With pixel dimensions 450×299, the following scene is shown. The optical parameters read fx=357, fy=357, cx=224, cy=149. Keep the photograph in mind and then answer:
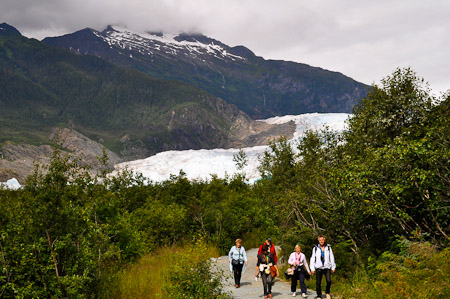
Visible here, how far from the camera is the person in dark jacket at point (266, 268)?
41.3 feet

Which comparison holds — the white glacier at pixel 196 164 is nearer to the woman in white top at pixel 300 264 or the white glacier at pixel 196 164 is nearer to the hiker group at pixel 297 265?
the hiker group at pixel 297 265

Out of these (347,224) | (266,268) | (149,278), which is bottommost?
(149,278)

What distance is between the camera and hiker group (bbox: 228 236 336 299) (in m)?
11.4

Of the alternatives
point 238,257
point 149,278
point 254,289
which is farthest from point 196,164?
point 238,257

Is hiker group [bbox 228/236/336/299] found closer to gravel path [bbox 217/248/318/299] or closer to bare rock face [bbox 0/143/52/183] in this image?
gravel path [bbox 217/248/318/299]

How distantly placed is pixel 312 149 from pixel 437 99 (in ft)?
28.1

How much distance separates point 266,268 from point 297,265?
43.8 inches

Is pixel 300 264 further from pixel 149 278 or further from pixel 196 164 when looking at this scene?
pixel 196 164

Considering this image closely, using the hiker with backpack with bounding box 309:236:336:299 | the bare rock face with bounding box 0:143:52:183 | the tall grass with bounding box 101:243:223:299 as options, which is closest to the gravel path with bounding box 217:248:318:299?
the hiker with backpack with bounding box 309:236:336:299

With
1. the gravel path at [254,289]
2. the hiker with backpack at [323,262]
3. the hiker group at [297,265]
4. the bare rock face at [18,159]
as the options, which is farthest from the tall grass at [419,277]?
the bare rock face at [18,159]

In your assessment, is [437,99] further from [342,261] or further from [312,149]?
[342,261]

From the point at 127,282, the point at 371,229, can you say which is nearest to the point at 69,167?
the point at 127,282

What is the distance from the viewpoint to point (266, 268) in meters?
12.8

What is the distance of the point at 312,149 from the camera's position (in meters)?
24.8
